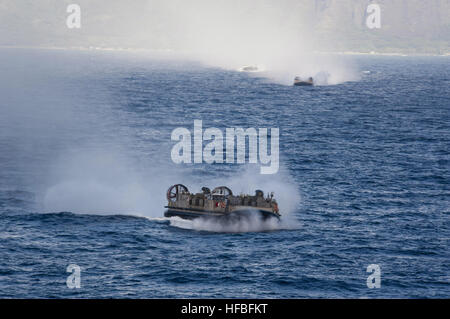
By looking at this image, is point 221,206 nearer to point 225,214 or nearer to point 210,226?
point 225,214

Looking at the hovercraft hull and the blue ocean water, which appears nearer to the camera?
the blue ocean water

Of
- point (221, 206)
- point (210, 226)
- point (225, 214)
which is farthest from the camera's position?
point (210, 226)

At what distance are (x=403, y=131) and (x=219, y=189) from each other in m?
77.2

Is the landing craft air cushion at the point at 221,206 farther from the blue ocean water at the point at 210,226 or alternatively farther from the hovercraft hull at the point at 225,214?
the blue ocean water at the point at 210,226

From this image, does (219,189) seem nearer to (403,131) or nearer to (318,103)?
(403,131)

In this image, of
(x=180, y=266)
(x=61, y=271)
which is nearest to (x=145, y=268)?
(x=180, y=266)

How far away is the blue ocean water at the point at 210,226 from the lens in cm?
5466

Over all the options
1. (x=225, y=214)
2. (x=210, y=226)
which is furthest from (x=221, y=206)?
(x=210, y=226)

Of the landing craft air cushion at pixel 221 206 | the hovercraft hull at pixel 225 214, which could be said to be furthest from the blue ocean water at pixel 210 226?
the landing craft air cushion at pixel 221 206

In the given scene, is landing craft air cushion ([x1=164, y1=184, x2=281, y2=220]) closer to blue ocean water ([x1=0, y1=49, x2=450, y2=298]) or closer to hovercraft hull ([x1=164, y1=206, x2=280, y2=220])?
hovercraft hull ([x1=164, y1=206, x2=280, y2=220])

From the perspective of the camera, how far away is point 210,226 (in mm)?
69312

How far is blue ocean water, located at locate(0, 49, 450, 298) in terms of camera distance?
2152 inches

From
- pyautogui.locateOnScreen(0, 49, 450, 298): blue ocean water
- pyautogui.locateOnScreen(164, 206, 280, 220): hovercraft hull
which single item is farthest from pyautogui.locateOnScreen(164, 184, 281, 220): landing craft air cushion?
pyautogui.locateOnScreen(0, 49, 450, 298): blue ocean water
